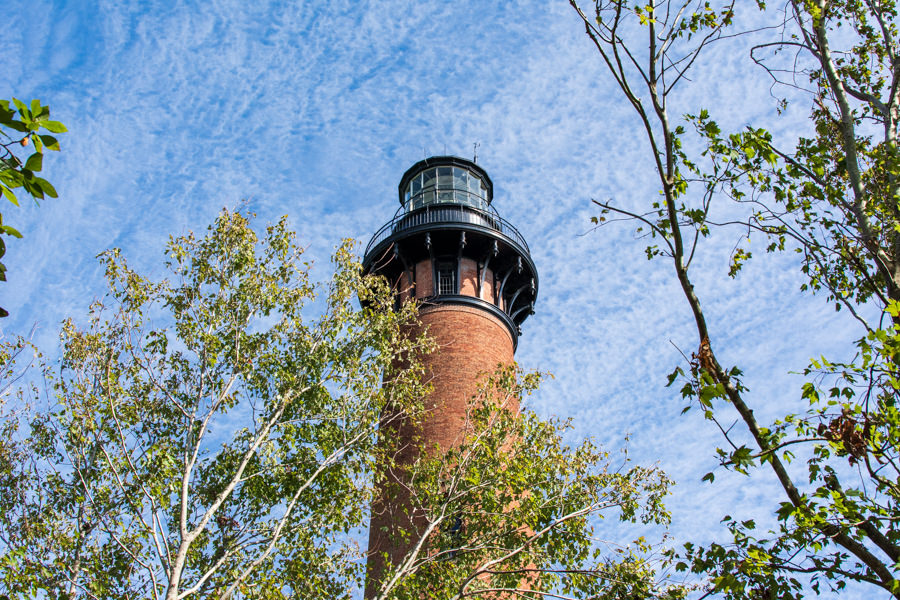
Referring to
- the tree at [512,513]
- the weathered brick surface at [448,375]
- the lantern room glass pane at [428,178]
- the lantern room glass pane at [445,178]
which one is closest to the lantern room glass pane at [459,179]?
the lantern room glass pane at [445,178]

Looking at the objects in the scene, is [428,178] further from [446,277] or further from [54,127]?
[54,127]

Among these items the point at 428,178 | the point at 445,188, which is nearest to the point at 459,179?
the point at 445,188

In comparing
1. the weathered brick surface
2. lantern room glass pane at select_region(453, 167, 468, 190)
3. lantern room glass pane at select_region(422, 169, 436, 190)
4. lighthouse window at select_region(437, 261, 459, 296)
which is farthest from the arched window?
lantern room glass pane at select_region(422, 169, 436, 190)

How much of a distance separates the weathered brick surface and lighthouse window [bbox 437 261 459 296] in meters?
0.75

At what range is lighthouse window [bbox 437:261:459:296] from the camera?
22620 mm

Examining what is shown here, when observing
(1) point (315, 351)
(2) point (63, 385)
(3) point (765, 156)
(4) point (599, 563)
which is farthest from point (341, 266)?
(3) point (765, 156)

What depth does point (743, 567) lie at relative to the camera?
19.6 ft

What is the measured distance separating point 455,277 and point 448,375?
4.12 metres

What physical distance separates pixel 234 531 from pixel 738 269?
791 centimetres

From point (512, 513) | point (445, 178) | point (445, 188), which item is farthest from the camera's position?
point (445, 178)

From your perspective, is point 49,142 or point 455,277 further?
point 455,277

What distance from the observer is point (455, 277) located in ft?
75.0

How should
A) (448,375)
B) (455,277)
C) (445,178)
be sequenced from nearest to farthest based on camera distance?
(448,375) < (455,277) < (445,178)

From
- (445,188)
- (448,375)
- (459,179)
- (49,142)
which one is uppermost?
(459,179)
